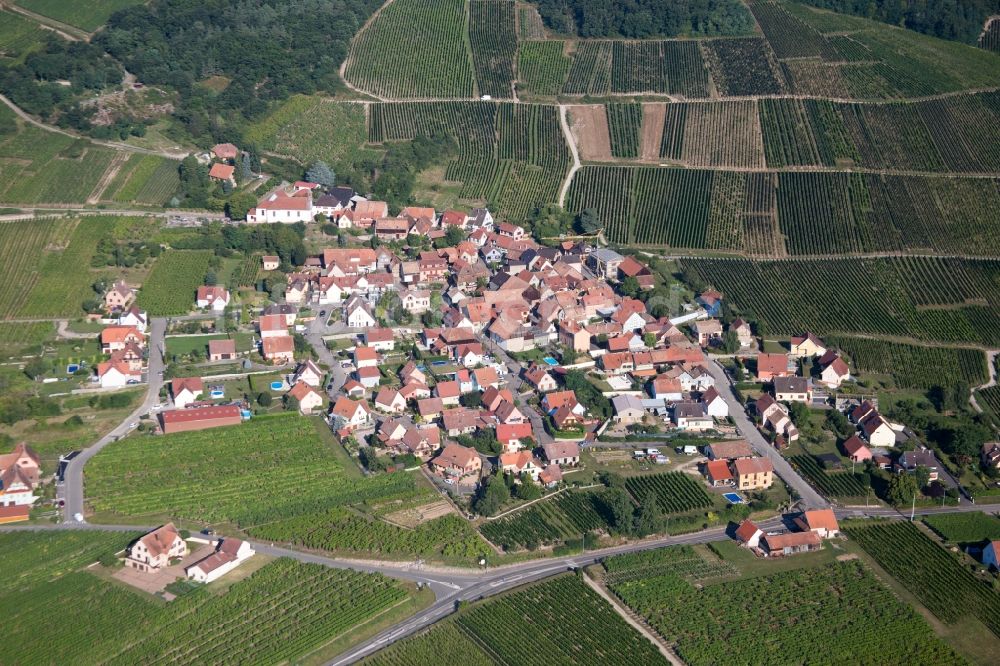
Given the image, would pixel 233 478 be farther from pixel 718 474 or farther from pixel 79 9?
pixel 79 9

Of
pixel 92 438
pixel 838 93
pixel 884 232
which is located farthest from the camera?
pixel 838 93

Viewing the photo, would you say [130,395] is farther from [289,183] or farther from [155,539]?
[289,183]

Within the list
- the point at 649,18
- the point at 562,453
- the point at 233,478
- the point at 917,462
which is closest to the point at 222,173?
the point at 233,478

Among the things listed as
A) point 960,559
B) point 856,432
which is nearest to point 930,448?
point 856,432

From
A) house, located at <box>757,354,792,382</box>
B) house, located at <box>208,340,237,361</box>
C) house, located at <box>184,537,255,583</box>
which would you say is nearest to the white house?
house, located at <box>208,340,237,361</box>

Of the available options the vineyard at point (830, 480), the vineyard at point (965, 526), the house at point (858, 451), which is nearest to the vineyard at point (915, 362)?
the house at point (858, 451)

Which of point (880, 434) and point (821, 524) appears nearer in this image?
point (821, 524)

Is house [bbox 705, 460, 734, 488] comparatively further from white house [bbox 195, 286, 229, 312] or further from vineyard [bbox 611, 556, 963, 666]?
white house [bbox 195, 286, 229, 312]
